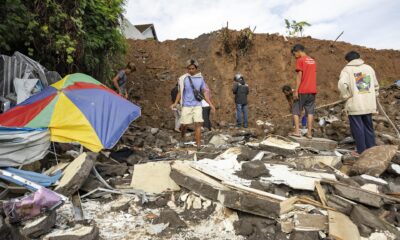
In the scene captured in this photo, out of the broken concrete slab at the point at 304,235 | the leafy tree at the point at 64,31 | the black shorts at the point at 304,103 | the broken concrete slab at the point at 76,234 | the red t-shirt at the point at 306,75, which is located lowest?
the broken concrete slab at the point at 304,235

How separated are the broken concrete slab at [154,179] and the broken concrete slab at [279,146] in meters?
1.76

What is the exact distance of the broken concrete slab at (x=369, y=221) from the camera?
3.28 metres

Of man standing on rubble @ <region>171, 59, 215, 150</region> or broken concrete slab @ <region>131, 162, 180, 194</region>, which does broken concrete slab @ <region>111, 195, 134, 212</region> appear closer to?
broken concrete slab @ <region>131, 162, 180, 194</region>

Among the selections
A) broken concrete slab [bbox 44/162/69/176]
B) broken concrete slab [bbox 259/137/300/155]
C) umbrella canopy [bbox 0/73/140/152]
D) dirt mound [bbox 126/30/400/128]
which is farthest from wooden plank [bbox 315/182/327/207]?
dirt mound [bbox 126/30/400/128]

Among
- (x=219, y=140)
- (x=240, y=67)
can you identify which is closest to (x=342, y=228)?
(x=219, y=140)

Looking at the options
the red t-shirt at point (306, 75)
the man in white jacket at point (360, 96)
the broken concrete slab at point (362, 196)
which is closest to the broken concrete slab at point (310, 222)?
the broken concrete slab at point (362, 196)

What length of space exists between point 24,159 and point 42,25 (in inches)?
116

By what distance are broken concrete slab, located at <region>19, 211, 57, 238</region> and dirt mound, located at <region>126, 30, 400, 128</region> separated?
33.8 feet

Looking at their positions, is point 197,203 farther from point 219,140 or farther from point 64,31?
point 64,31

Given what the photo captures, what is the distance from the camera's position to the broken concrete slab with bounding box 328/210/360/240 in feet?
10.2

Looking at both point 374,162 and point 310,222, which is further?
point 374,162

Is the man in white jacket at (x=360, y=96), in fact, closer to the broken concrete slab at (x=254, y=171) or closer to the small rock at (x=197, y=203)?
the broken concrete slab at (x=254, y=171)

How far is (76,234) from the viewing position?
9.54ft

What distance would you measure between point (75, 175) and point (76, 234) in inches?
44.1
